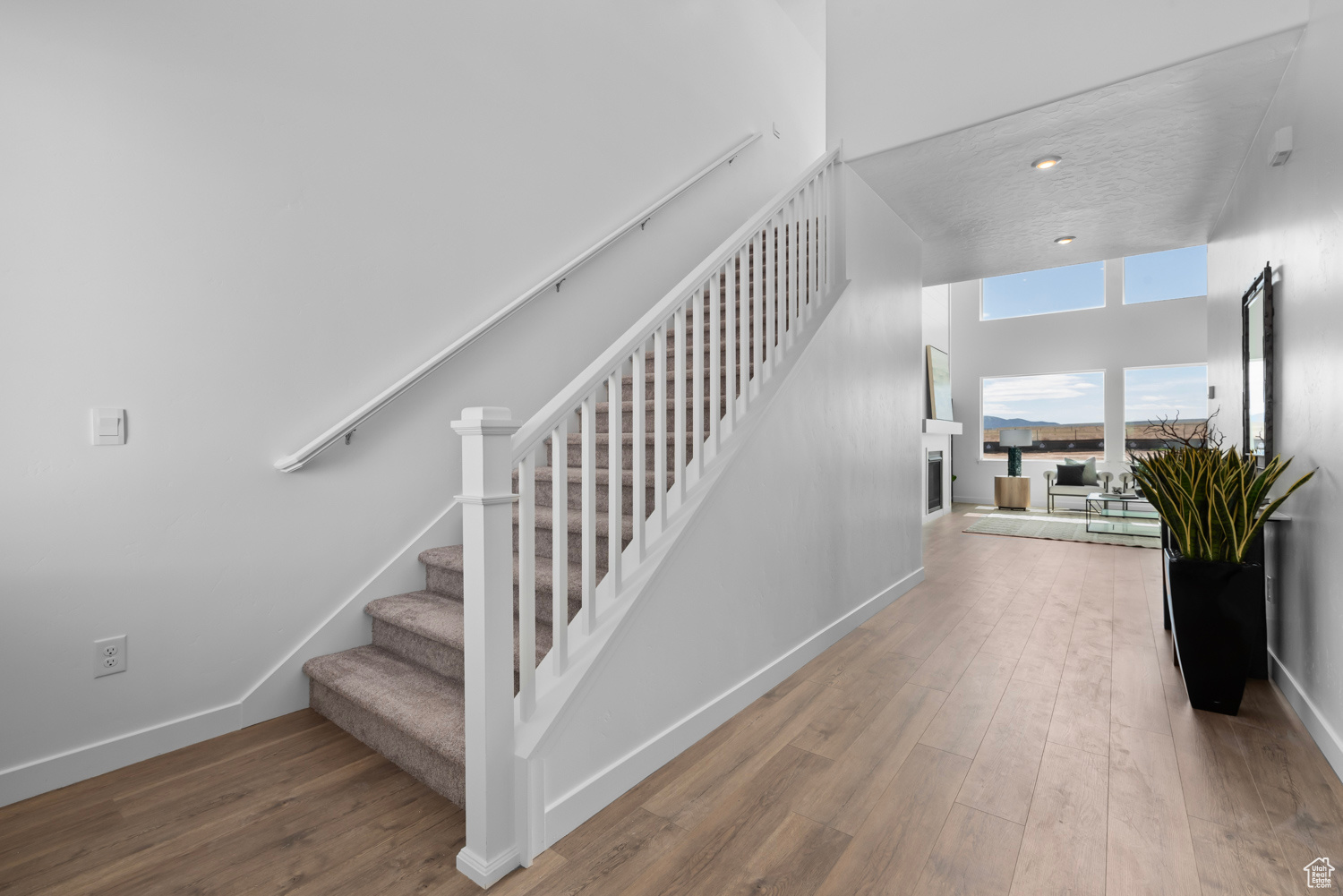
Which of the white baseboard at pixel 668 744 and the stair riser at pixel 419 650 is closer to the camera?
the white baseboard at pixel 668 744

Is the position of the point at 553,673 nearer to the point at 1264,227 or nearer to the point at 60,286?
the point at 60,286

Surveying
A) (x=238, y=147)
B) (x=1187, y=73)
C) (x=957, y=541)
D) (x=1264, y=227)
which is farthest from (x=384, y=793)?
(x=957, y=541)

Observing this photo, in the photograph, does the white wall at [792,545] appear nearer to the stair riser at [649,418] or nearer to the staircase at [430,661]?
the staircase at [430,661]

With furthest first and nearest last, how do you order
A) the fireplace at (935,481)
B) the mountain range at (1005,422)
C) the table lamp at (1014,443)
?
the mountain range at (1005,422)
the table lamp at (1014,443)
the fireplace at (935,481)

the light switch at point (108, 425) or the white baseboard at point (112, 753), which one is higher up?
the light switch at point (108, 425)

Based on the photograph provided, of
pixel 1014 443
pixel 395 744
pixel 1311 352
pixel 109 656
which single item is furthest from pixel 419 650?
pixel 1014 443

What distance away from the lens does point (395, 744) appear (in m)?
1.92

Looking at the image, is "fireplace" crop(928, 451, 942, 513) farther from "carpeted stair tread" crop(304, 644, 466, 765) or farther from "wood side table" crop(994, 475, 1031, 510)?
"carpeted stair tread" crop(304, 644, 466, 765)

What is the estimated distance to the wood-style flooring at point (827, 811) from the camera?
147 centimetres

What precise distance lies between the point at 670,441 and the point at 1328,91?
2506mm

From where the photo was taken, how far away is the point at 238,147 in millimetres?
2135

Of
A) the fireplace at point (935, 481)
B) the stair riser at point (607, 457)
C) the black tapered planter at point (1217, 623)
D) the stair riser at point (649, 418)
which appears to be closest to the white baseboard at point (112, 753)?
the stair riser at point (607, 457)

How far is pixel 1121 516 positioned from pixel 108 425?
9.38 metres

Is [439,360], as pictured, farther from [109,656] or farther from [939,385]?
[939,385]
